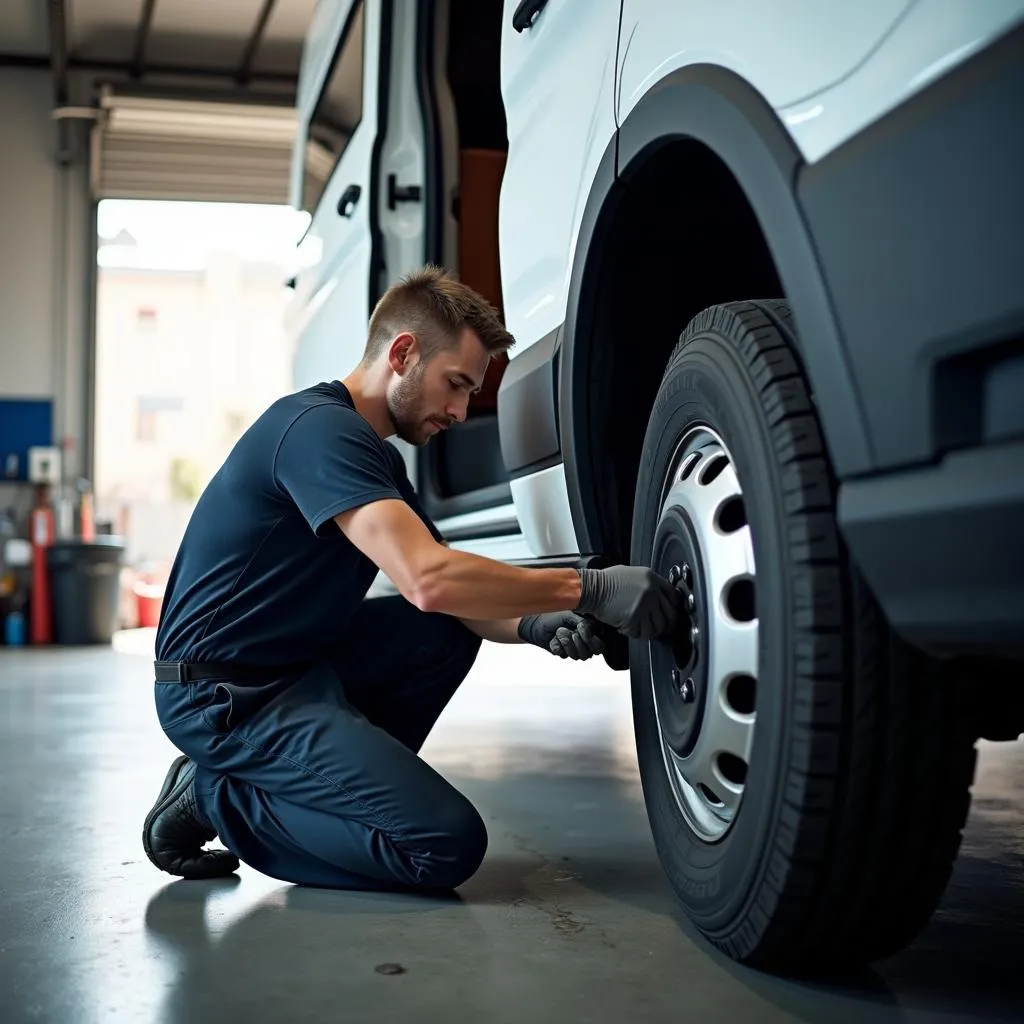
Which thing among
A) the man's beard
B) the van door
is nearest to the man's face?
the man's beard

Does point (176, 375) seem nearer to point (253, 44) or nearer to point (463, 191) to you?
point (253, 44)

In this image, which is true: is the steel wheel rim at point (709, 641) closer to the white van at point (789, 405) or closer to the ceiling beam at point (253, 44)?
the white van at point (789, 405)

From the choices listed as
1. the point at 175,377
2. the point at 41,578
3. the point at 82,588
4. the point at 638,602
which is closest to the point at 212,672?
the point at 638,602

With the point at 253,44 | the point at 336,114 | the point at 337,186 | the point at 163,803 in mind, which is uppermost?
the point at 253,44

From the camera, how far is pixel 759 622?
128 centimetres

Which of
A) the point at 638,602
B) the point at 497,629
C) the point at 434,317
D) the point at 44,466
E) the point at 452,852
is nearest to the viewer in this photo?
the point at 638,602

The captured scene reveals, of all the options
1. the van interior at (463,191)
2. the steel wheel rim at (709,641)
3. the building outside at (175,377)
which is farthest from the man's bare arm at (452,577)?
the building outside at (175,377)

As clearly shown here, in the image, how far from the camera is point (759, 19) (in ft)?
3.93

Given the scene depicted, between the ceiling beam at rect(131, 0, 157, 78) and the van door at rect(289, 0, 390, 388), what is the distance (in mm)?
4402

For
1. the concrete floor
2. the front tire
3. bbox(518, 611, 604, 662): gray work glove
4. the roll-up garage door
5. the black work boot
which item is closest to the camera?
the front tire

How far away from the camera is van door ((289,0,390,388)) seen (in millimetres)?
3176

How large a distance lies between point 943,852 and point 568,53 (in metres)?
1.16

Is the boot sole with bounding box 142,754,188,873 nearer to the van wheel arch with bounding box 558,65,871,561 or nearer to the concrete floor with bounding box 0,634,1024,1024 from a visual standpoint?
the concrete floor with bounding box 0,634,1024,1024

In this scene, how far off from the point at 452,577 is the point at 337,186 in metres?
2.17
